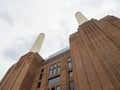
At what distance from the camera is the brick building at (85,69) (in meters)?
11.0

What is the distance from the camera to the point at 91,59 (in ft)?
44.9

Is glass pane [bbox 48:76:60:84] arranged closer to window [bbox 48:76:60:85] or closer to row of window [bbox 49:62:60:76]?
window [bbox 48:76:60:85]

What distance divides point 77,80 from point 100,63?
123 inches

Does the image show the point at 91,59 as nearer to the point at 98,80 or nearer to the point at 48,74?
the point at 98,80

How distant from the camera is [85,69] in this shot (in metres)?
13.1

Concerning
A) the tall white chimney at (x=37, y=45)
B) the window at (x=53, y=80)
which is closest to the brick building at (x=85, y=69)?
the window at (x=53, y=80)

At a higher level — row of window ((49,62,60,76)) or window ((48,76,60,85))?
row of window ((49,62,60,76))

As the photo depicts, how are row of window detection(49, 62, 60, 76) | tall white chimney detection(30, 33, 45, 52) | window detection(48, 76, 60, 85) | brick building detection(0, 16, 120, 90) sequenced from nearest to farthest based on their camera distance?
brick building detection(0, 16, 120, 90) < window detection(48, 76, 60, 85) < row of window detection(49, 62, 60, 76) < tall white chimney detection(30, 33, 45, 52)

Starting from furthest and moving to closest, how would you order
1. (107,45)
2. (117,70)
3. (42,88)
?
(42,88)
(107,45)
(117,70)

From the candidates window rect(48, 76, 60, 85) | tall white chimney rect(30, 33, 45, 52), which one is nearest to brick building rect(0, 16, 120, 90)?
window rect(48, 76, 60, 85)

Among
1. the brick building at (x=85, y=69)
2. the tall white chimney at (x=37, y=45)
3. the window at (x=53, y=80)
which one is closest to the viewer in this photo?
the brick building at (x=85, y=69)

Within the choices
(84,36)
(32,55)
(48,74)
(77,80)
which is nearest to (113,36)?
(84,36)

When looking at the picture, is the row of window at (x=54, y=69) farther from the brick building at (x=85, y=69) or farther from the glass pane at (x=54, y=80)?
the glass pane at (x=54, y=80)

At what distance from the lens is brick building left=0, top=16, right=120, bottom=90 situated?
11.0 m
